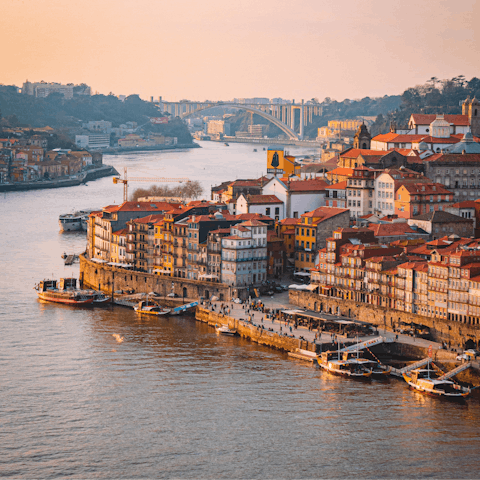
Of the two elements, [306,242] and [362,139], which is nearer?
[306,242]

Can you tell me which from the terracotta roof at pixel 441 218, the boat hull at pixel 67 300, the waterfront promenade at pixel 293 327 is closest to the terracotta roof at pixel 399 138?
the terracotta roof at pixel 441 218

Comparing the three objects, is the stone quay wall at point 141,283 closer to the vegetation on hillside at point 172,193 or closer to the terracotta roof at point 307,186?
the terracotta roof at point 307,186

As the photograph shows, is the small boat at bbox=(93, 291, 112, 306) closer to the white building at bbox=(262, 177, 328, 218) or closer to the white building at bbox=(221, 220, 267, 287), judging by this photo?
the white building at bbox=(221, 220, 267, 287)

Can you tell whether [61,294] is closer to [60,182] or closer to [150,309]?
[150,309]

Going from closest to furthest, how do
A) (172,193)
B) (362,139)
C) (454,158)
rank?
(454,158) < (362,139) < (172,193)

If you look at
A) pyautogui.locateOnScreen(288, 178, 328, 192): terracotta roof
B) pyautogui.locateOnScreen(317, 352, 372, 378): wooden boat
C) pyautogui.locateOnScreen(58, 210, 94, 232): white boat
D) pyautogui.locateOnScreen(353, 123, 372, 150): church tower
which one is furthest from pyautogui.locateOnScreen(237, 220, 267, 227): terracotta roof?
pyautogui.locateOnScreen(58, 210, 94, 232): white boat

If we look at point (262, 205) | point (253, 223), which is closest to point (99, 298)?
point (253, 223)
